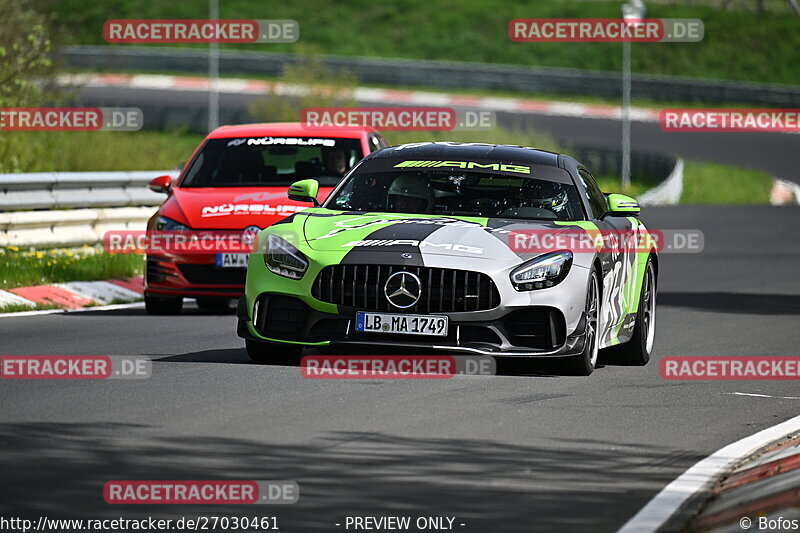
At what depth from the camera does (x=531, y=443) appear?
7.87 meters

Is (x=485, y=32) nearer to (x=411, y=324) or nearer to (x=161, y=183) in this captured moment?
(x=161, y=183)

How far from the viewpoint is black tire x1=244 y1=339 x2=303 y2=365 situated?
33.8ft

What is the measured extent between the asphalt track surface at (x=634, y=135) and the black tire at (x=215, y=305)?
29036 mm

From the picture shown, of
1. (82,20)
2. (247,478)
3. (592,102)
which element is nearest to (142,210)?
(247,478)

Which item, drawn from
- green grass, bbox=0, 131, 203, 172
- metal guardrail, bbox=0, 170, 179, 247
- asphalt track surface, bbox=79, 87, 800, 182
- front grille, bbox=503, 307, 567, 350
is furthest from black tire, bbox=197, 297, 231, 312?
asphalt track surface, bbox=79, 87, 800, 182

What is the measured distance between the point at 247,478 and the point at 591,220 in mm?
4518

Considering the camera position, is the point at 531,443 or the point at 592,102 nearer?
the point at 531,443

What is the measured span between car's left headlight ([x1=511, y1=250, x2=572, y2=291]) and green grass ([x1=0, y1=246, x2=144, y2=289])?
682cm

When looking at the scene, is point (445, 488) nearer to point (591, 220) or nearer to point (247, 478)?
point (247, 478)

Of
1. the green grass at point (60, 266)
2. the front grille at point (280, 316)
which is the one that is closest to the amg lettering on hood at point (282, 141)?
the green grass at point (60, 266)

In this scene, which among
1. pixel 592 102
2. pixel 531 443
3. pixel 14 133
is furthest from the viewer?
pixel 592 102

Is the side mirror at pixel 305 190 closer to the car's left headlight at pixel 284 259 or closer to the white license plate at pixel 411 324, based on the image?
the car's left headlight at pixel 284 259

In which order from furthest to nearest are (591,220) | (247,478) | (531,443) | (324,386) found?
(591,220) < (324,386) < (531,443) < (247,478)

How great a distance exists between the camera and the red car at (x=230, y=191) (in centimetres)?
1384
